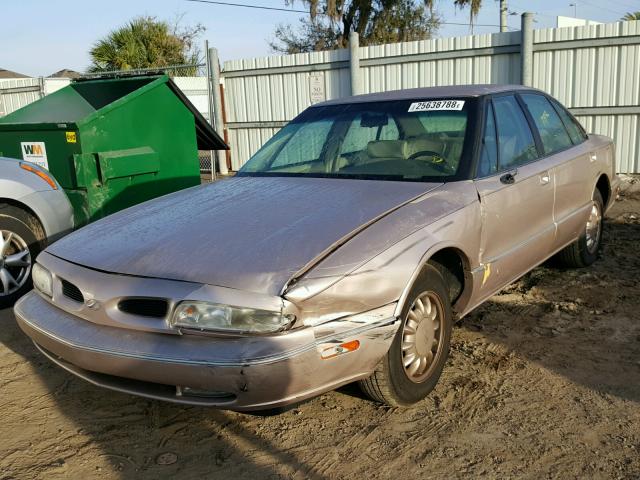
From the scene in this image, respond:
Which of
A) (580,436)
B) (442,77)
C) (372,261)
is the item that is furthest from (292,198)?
(442,77)

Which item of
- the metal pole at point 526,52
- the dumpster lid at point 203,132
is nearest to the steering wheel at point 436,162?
the dumpster lid at point 203,132

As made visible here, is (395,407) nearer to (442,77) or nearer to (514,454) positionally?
(514,454)

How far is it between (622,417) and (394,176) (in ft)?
5.77

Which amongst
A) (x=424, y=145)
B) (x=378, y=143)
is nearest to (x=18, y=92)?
(x=378, y=143)

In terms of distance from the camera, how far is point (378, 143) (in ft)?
13.4

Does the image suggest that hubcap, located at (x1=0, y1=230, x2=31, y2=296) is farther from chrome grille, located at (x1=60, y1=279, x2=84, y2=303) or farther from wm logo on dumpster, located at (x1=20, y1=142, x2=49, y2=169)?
chrome grille, located at (x1=60, y1=279, x2=84, y2=303)

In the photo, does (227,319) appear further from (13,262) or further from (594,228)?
(594,228)

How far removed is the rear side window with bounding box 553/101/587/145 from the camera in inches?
202

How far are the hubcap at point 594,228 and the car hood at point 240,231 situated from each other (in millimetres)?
2506

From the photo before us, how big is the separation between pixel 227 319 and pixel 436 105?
2.25 meters

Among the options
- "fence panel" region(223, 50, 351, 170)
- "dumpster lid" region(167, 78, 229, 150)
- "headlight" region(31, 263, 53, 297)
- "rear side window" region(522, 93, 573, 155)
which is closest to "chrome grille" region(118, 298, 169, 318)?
"headlight" region(31, 263, 53, 297)

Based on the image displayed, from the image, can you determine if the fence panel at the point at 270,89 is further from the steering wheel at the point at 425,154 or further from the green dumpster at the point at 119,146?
the steering wheel at the point at 425,154

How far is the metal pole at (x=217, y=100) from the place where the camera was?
11.9 m

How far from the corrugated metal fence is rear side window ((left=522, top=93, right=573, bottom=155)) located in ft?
16.1
